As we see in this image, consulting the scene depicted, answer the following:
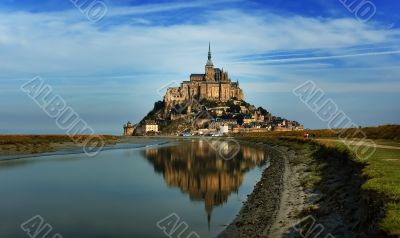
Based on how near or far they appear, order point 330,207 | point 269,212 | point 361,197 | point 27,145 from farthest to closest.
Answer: point 27,145 → point 269,212 → point 330,207 → point 361,197

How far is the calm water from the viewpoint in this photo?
48.2ft

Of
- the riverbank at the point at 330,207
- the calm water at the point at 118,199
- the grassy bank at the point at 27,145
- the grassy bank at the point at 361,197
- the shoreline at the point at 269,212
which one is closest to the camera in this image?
the grassy bank at the point at 361,197

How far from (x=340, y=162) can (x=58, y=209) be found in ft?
51.2

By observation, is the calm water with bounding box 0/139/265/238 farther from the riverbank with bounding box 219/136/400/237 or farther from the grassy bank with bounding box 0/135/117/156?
the grassy bank with bounding box 0/135/117/156

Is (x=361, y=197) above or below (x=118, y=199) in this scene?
above

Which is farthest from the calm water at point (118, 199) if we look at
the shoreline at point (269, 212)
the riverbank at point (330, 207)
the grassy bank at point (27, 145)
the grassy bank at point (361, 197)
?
the grassy bank at point (27, 145)

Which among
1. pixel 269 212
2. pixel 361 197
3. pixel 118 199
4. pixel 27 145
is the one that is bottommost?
pixel 118 199

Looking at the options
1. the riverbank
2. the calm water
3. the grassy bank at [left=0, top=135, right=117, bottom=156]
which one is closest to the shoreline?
the riverbank

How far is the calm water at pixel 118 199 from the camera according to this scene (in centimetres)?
1470

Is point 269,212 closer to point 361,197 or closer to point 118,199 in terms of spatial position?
point 361,197

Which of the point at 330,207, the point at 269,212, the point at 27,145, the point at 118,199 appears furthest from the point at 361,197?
the point at 27,145

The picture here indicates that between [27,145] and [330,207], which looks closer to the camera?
[330,207]

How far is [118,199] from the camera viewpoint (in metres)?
20.4

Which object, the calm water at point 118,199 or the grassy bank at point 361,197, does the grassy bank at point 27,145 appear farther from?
the grassy bank at point 361,197
